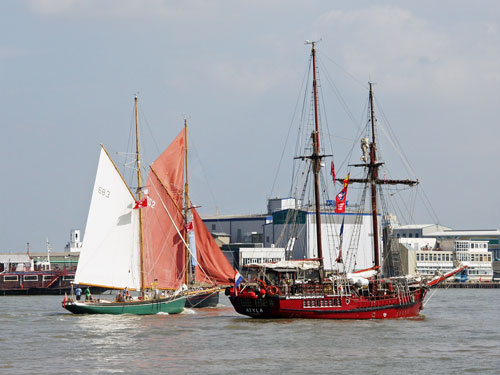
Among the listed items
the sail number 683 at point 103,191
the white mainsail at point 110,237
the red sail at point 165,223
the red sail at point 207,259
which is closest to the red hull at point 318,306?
the white mainsail at point 110,237

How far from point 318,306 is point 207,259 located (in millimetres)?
25609

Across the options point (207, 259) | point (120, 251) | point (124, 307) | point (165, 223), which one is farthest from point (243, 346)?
point (207, 259)

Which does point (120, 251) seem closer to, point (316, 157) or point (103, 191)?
point (103, 191)

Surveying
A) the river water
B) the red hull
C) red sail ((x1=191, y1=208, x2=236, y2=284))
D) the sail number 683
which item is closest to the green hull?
the river water

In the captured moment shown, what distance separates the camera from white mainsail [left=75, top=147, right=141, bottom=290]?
83250mm

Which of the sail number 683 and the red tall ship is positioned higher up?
the sail number 683

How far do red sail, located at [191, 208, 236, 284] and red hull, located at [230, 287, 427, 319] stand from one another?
20.9m

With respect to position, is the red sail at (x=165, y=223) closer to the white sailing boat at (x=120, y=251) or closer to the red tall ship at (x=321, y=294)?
the white sailing boat at (x=120, y=251)

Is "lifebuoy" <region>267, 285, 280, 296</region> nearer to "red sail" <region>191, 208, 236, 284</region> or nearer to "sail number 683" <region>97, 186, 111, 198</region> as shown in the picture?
"sail number 683" <region>97, 186, 111, 198</region>

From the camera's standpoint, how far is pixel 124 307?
3219 inches

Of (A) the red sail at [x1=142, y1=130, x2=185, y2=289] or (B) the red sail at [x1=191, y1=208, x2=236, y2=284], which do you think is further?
(B) the red sail at [x1=191, y1=208, x2=236, y2=284]

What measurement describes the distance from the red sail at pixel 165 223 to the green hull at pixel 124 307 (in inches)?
119

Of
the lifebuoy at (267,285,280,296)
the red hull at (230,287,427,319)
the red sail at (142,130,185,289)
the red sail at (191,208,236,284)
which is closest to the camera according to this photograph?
the red hull at (230,287,427,319)

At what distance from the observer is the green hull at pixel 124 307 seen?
81688mm
